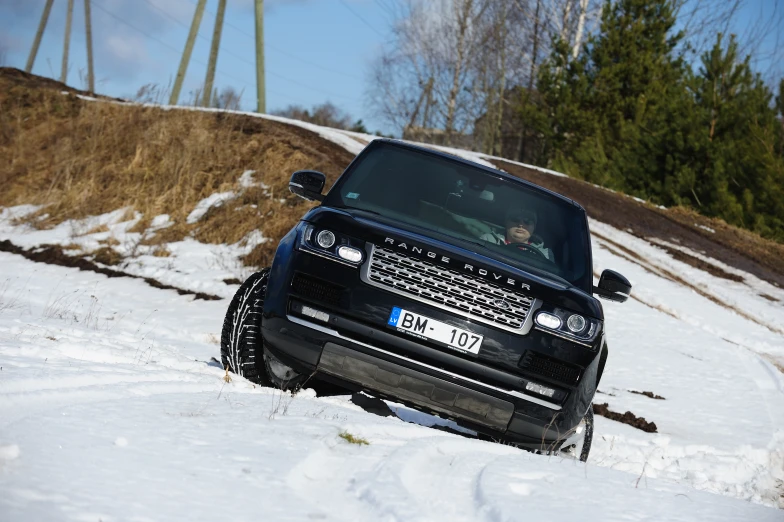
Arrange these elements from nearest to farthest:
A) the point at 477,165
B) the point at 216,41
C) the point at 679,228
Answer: the point at 477,165, the point at 679,228, the point at 216,41

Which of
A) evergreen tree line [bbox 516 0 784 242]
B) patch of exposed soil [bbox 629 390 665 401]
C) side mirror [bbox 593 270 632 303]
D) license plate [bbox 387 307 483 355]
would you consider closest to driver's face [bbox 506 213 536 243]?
side mirror [bbox 593 270 632 303]

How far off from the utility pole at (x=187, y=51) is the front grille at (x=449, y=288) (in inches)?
1094

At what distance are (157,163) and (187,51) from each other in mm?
14977

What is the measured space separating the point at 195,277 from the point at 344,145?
7.51 m

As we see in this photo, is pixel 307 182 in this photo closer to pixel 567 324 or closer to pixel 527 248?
pixel 527 248

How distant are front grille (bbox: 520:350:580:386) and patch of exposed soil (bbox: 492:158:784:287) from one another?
505 inches

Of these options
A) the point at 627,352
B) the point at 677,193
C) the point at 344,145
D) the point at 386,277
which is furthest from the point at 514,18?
the point at 386,277

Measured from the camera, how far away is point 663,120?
2428 cm

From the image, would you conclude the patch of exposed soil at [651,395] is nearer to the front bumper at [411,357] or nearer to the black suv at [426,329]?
the black suv at [426,329]

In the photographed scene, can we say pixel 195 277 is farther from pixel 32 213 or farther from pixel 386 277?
pixel 386 277

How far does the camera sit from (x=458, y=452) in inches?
171

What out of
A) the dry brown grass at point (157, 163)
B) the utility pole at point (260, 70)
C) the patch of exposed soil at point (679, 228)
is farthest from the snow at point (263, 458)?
the utility pole at point (260, 70)

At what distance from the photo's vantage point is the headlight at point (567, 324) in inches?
188

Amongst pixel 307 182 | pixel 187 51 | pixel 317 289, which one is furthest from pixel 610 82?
pixel 317 289
